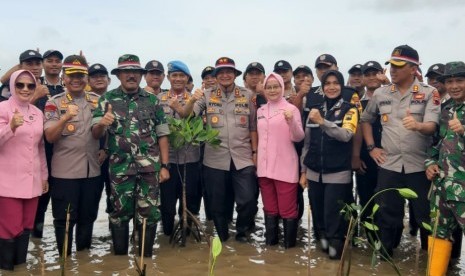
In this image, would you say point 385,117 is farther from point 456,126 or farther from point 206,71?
point 206,71

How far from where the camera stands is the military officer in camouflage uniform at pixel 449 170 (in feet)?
16.0

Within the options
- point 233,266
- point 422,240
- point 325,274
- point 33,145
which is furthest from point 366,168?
point 33,145

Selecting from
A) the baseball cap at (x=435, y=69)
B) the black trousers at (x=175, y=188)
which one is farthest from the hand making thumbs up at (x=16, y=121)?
the baseball cap at (x=435, y=69)

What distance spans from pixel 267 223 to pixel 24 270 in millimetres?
3233

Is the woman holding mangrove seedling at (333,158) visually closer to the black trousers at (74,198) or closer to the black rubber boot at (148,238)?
the black rubber boot at (148,238)

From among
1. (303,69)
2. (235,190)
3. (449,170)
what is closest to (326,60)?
(303,69)

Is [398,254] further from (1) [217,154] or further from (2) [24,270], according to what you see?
(2) [24,270]

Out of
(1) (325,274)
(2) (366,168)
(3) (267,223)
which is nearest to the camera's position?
(1) (325,274)

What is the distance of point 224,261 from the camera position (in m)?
5.88

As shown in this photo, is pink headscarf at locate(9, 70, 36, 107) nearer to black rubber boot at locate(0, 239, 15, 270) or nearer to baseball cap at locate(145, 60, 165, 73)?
black rubber boot at locate(0, 239, 15, 270)

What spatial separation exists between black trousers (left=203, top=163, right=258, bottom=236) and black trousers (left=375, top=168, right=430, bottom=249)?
5.86ft

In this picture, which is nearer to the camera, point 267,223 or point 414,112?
point 414,112

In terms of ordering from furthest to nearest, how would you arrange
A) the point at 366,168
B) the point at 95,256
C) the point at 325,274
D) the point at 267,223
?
the point at 366,168, the point at 267,223, the point at 95,256, the point at 325,274

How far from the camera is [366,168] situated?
277 inches
